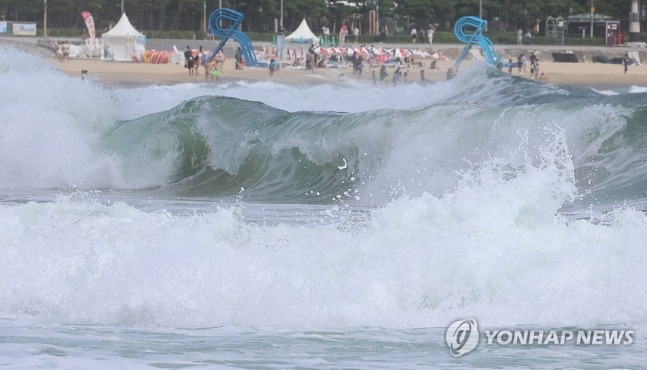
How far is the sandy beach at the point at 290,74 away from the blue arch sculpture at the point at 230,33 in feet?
2.84

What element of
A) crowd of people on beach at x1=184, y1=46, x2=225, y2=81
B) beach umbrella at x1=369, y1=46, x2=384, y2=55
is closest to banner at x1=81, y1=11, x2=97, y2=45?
crowd of people on beach at x1=184, y1=46, x2=225, y2=81

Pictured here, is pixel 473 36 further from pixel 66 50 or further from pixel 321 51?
pixel 66 50

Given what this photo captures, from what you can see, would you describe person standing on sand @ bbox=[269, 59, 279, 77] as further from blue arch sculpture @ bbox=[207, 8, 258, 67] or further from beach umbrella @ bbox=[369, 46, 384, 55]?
beach umbrella @ bbox=[369, 46, 384, 55]

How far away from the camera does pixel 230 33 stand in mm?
48312

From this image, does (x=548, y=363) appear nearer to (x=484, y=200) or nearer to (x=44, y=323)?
(x=484, y=200)

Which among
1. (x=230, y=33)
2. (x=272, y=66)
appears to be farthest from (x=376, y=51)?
(x=230, y=33)

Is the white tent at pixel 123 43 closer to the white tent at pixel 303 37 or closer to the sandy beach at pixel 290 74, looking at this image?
the sandy beach at pixel 290 74


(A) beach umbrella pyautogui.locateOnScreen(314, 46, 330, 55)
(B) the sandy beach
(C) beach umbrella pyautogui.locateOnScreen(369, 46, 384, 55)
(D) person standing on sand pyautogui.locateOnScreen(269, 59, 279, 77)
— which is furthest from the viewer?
(C) beach umbrella pyautogui.locateOnScreen(369, 46, 384, 55)

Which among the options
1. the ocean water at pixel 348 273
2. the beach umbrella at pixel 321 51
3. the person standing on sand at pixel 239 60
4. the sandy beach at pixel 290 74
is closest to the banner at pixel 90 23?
the sandy beach at pixel 290 74

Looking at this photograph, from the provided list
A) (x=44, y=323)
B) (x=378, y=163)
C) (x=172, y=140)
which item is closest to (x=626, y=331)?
(x=44, y=323)

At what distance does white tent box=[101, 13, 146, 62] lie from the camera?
57.4 metres

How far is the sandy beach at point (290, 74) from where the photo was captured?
48.4m

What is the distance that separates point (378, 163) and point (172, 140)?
4015 millimetres

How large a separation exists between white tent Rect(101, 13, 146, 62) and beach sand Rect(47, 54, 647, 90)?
2.01 m
